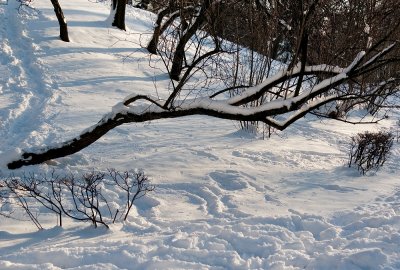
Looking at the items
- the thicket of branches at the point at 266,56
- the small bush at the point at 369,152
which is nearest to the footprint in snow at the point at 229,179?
the thicket of branches at the point at 266,56

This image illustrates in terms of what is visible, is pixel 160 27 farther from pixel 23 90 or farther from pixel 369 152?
pixel 369 152

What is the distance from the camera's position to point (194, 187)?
Answer: 6.07 metres

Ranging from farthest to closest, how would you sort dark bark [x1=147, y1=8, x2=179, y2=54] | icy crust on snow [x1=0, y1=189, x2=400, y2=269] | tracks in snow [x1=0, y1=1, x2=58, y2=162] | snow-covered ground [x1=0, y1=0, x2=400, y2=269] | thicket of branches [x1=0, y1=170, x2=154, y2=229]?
tracks in snow [x1=0, y1=1, x2=58, y2=162], dark bark [x1=147, y1=8, x2=179, y2=54], thicket of branches [x1=0, y1=170, x2=154, y2=229], snow-covered ground [x1=0, y1=0, x2=400, y2=269], icy crust on snow [x1=0, y1=189, x2=400, y2=269]

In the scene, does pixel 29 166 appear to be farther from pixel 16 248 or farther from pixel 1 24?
pixel 1 24

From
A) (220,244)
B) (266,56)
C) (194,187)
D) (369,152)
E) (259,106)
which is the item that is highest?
(266,56)

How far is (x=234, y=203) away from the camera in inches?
220

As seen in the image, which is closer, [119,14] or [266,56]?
[266,56]

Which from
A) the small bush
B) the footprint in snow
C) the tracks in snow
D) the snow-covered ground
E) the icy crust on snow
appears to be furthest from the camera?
the tracks in snow

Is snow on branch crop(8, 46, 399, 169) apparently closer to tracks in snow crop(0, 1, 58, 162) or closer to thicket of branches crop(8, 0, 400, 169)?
thicket of branches crop(8, 0, 400, 169)

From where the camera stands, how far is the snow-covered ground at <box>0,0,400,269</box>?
13.2ft

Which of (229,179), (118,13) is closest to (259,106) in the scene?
(229,179)

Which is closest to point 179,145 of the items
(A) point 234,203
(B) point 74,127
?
(B) point 74,127

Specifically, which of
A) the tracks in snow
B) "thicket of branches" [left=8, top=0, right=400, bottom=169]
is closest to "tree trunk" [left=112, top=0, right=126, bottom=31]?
the tracks in snow

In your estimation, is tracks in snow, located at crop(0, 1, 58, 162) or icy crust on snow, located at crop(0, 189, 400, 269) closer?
icy crust on snow, located at crop(0, 189, 400, 269)
